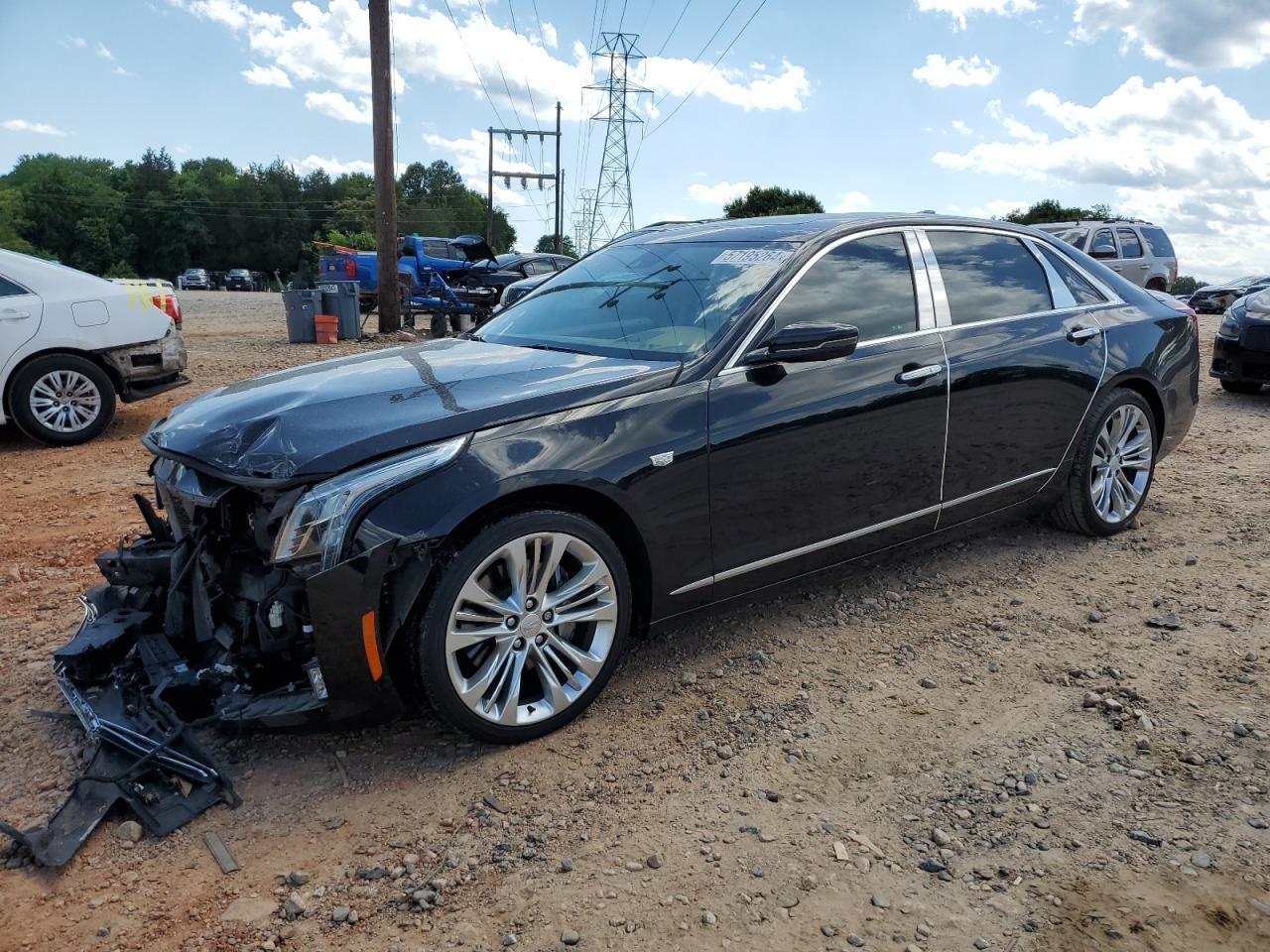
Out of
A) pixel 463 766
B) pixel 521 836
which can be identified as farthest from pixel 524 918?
pixel 463 766

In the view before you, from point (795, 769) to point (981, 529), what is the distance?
2082 millimetres

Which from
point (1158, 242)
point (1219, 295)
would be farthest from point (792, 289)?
point (1219, 295)

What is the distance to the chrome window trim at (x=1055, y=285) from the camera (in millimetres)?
4668

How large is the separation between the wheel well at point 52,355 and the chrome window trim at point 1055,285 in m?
6.96

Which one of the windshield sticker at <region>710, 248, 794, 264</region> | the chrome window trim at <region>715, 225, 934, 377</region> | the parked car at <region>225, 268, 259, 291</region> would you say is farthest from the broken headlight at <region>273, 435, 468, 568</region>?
the parked car at <region>225, 268, 259, 291</region>

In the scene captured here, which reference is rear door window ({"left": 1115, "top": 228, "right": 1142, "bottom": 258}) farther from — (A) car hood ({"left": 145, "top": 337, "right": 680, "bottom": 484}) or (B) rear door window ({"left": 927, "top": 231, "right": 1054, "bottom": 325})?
(A) car hood ({"left": 145, "top": 337, "right": 680, "bottom": 484})

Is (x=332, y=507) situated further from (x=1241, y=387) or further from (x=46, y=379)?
(x=1241, y=387)

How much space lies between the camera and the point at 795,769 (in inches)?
114

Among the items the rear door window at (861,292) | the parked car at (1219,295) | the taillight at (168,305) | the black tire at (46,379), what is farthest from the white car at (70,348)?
the parked car at (1219,295)

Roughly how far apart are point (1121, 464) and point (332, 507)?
164 inches

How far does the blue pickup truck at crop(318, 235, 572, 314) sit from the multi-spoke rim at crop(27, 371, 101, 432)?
13.7m

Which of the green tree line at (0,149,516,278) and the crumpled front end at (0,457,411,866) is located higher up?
the green tree line at (0,149,516,278)

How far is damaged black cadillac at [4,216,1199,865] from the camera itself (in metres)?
2.72

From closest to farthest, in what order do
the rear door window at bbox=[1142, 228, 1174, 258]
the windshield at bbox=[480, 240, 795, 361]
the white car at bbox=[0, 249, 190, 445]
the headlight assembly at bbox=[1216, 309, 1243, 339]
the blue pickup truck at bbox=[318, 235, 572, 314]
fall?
1. the windshield at bbox=[480, 240, 795, 361]
2. the white car at bbox=[0, 249, 190, 445]
3. the headlight assembly at bbox=[1216, 309, 1243, 339]
4. the rear door window at bbox=[1142, 228, 1174, 258]
5. the blue pickup truck at bbox=[318, 235, 572, 314]
